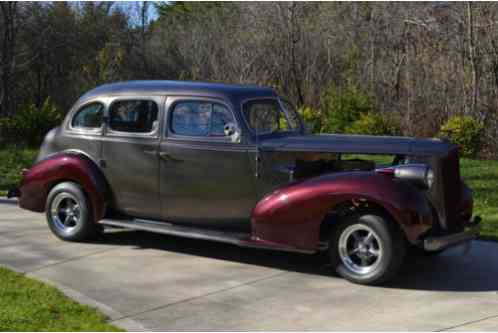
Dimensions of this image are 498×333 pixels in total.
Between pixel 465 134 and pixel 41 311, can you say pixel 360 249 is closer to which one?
pixel 41 311

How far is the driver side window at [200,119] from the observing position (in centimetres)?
772

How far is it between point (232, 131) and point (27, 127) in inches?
463

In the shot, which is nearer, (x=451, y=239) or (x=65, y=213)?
(x=451, y=239)

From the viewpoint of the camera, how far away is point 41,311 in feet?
19.7

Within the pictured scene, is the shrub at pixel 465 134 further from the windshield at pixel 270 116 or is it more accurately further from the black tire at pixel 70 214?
the black tire at pixel 70 214

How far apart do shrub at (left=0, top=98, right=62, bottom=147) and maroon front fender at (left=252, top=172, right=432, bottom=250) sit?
12173 millimetres

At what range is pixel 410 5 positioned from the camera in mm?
21156

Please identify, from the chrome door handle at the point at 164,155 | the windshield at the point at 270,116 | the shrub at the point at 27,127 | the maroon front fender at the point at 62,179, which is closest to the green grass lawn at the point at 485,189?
the windshield at the point at 270,116

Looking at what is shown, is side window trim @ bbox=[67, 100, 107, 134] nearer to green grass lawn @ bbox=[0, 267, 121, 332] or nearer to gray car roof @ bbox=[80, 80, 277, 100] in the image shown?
gray car roof @ bbox=[80, 80, 277, 100]

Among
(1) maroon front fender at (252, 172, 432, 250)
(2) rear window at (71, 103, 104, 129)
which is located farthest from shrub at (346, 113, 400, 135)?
(1) maroon front fender at (252, 172, 432, 250)

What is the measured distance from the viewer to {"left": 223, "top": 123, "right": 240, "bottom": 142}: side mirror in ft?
24.8

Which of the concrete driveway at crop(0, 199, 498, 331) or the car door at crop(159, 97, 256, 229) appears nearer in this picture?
the concrete driveway at crop(0, 199, 498, 331)

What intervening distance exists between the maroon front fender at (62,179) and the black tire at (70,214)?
3.6 inches

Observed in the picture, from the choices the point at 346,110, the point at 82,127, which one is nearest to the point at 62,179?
the point at 82,127
